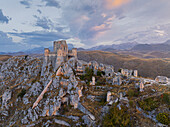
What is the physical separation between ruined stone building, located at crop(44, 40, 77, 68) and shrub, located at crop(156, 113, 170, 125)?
41.7 metres

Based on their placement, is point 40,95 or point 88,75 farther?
point 88,75

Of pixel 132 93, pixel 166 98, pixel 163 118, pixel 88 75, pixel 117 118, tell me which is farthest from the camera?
pixel 88 75

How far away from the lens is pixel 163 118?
2361cm

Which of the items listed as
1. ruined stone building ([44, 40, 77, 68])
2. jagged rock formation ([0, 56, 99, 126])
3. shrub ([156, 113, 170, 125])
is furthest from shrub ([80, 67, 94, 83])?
shrub ([156, 113, 170, 125])

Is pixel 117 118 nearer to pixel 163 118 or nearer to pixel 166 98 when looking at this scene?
pixel 163 118

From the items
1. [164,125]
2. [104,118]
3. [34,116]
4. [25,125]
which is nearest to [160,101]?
[164,125]

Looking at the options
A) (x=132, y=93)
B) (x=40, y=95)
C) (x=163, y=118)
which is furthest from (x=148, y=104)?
(x=40, y=95)

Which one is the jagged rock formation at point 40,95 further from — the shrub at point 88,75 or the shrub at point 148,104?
the shrub at point 148,104

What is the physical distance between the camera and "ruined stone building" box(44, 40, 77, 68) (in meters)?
Result: 50.4

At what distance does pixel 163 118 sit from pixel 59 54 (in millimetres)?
45158

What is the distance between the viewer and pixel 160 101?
2731 centimetres

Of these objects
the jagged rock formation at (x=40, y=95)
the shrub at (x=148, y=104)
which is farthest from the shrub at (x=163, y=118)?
the jagged rock formation at (x=40, y=95)

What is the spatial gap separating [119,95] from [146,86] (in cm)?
1055

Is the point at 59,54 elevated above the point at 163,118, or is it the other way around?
the point at 59,54
